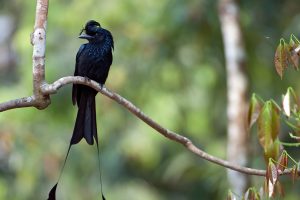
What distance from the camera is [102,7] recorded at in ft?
20.6

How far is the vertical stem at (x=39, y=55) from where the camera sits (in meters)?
2.71

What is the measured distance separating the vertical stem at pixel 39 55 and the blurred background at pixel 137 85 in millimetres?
2907

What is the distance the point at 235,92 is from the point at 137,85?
135 cm

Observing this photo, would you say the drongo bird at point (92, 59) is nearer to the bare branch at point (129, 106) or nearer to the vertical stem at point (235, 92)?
the bare branch at point (129, 106)

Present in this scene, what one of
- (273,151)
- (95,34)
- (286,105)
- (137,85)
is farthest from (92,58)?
(137,85)

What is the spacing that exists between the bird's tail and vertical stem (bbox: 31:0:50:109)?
11.7 inches

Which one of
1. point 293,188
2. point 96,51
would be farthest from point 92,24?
point 293,188

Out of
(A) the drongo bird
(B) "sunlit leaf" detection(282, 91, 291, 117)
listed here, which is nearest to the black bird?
(A) the drongo bird

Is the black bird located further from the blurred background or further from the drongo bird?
the blurred background

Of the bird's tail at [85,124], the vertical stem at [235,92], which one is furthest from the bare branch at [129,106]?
the vertical stem at [235,92]

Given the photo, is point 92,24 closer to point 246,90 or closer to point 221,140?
point 246,90

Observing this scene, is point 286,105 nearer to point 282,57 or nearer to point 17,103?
point 282,57

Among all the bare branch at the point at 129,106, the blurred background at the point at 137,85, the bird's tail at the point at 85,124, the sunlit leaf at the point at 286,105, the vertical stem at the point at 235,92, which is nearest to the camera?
the sunlit leaf at the point at 286,105

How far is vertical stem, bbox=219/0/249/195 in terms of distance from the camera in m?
5.12
